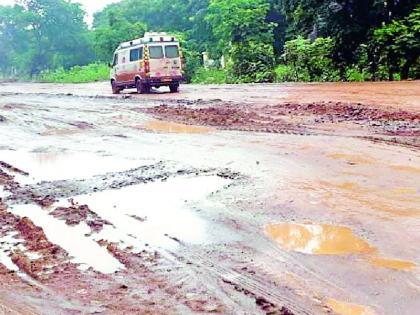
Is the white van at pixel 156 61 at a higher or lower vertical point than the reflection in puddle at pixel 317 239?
higher

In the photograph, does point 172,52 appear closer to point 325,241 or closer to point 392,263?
point 325,241

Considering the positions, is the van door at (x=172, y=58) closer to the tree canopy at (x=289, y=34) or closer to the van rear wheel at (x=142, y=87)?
the van rear wheel at (x=142, y=87)

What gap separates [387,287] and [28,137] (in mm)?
10504

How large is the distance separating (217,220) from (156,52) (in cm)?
1969

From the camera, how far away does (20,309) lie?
4.03 meters

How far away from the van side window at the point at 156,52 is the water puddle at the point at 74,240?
61.4 feet

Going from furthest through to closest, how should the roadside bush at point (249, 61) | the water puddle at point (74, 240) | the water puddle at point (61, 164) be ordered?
the roadside bush at point (249, 61) → the water puddle at point (61, 164) → the water puddle at point (74, 240)

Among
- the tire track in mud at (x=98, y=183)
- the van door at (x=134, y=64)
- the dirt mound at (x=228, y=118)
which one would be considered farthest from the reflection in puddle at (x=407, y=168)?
the van door at (x=134, y=64)

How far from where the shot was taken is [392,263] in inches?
184

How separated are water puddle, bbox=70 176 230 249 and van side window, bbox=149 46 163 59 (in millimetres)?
17523

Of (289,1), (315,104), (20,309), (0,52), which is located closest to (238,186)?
(20,309)

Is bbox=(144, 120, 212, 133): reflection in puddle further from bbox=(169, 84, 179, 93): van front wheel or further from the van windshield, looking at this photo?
bbox=(169, 84, 179, 93): van front wheel

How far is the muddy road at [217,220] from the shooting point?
414 cm

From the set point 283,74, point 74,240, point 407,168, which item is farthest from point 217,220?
point 283,74
